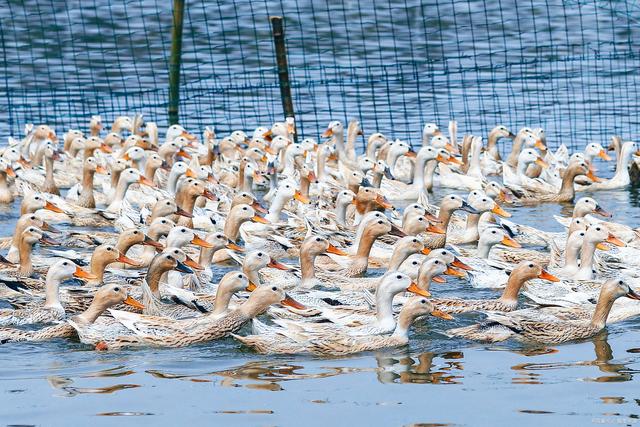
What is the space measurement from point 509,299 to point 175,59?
35.0ft

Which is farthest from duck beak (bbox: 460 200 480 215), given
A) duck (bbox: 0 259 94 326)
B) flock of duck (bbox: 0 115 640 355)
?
duck (bbox: 0 259 94 326)

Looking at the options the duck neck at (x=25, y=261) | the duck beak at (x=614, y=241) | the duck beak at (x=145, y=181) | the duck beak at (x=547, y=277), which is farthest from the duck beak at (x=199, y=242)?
the duck beak at (x=145, y=181)

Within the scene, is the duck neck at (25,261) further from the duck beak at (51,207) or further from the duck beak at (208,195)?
Answer: the duck beak at (208,195)

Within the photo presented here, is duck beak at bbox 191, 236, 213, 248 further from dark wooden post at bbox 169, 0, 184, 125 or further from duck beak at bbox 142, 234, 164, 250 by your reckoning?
dark wooden post at bbox 169, 0, 184, 125

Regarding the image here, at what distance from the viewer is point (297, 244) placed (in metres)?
16.1

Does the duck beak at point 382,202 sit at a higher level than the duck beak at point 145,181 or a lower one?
lower

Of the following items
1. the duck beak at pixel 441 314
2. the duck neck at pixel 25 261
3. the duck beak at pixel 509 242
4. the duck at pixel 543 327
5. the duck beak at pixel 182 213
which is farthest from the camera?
the duck beak at pixel 182 213

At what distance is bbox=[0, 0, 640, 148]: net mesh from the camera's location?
2544cm

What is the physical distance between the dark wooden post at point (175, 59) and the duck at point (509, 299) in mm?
10262

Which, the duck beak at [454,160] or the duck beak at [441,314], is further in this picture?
the duck beak at [454,160]

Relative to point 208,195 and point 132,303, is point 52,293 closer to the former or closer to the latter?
point 132,303

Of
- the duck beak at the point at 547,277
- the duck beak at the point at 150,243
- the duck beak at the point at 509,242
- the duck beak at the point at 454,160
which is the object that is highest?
the duck beak at the point at 454,160

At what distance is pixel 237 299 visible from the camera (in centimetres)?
1279

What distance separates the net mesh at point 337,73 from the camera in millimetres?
25438
